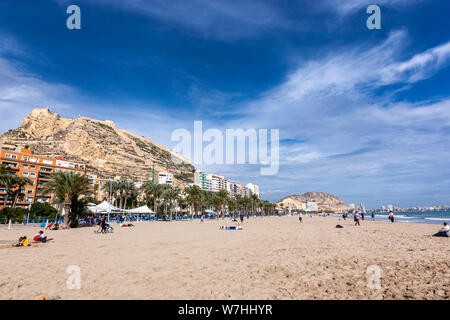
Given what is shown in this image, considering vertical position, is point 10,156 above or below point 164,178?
below

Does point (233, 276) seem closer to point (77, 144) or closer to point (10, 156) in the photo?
point (10, 156)

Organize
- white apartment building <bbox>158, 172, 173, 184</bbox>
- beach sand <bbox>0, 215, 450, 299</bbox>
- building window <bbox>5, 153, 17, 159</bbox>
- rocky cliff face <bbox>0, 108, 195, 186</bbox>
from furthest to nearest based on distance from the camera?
white apartment building <bbox>158, 172, 173, 184</bbox>, rocky cliff face <bbox>0, 108, 195, 186</bbox>, building window <bbox>5, 153, 17, 159</bbox>, beach sand <bbox>0, 215, 450, 299</bbox>

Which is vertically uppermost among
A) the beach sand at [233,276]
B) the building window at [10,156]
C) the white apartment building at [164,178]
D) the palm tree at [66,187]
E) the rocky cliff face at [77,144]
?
the rocky cliff face at [77,144]

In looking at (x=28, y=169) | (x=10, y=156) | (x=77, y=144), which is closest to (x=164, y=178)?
(x=77, y=144)

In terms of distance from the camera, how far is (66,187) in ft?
97.2

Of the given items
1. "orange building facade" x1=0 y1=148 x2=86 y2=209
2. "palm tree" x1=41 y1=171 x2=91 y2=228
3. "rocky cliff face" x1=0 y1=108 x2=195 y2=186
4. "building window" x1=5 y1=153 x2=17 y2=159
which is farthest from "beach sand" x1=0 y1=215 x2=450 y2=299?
"rocky cliff face" x1=0 y1=108 x2=195 y2=186

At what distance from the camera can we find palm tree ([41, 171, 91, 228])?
29547mm

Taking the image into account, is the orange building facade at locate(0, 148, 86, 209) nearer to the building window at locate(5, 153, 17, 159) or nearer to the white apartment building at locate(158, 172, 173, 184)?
the building window at locate(5, 153, 17, 159)

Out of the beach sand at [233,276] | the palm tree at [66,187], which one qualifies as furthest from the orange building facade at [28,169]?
the beach sand at [233,276]

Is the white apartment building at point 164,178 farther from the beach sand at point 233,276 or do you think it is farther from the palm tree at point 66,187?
the beach sand at point 233,276

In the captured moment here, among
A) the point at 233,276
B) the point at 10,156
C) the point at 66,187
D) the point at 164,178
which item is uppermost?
the point at 164,178

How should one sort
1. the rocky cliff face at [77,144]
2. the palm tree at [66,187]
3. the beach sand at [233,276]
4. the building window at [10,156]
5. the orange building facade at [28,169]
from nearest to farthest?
the beach sand at [233,276]
the palm tree at [66,187]
the orange building facade at [28,169]
the building window at [10,156]
the rocky cliff face at [77,144]

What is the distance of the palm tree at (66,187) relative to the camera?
96.9ft
